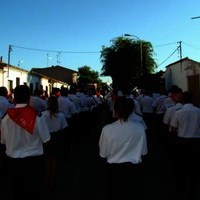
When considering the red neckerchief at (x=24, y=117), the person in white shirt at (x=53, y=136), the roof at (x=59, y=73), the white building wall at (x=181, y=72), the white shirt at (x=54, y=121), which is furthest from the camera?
the roof at (x=59, y=73)

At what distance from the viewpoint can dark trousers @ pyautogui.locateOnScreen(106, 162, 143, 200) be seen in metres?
5.27

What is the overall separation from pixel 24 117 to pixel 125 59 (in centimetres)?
5821

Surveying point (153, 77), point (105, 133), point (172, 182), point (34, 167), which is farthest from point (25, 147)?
point (153, 77)

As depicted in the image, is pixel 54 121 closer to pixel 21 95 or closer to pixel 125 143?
pixel 21 95

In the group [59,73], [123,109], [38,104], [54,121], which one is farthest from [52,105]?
[59,73]

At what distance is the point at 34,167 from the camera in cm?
560

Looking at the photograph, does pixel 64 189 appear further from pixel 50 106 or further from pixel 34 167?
pixel 34 167

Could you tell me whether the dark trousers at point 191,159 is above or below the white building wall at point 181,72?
below

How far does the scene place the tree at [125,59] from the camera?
6272 centimetres

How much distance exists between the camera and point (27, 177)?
5551 millimetres

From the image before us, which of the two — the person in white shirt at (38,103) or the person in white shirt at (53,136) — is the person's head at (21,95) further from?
the person in white shirt at (38,103)

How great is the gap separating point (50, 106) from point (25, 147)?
3148 mm

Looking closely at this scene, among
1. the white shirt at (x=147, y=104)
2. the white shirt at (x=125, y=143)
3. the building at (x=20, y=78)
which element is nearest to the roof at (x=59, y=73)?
the building at (x=20, y=78)

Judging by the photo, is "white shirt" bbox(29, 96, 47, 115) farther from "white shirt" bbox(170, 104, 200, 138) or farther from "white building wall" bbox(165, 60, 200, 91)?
"white building wall" bbox(165, 60, 200, 91)
